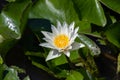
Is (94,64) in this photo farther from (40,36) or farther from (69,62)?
(40,36)

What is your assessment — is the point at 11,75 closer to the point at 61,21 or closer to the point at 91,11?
the point at 61,21

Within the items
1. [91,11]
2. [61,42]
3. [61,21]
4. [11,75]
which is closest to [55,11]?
[61,21]

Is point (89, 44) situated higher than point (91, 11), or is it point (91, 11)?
point (91, 11)

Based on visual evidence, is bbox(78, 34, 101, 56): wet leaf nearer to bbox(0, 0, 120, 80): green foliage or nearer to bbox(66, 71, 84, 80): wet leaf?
bbox(0, 0, 120, 80): green foliage

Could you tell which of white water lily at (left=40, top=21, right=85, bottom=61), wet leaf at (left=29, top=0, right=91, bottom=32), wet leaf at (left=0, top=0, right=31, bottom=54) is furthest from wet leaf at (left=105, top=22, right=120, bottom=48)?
wet leaf at (left=0, top=0, right=31, bottom=54)

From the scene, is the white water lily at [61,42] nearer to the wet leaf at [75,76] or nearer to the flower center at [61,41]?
the flower center at [61,41]

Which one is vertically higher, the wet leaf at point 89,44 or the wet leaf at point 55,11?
the wet leaf at point 55,11

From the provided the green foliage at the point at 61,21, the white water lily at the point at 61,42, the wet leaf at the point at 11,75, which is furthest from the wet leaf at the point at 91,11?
the wet leaf at the point at 11,75
